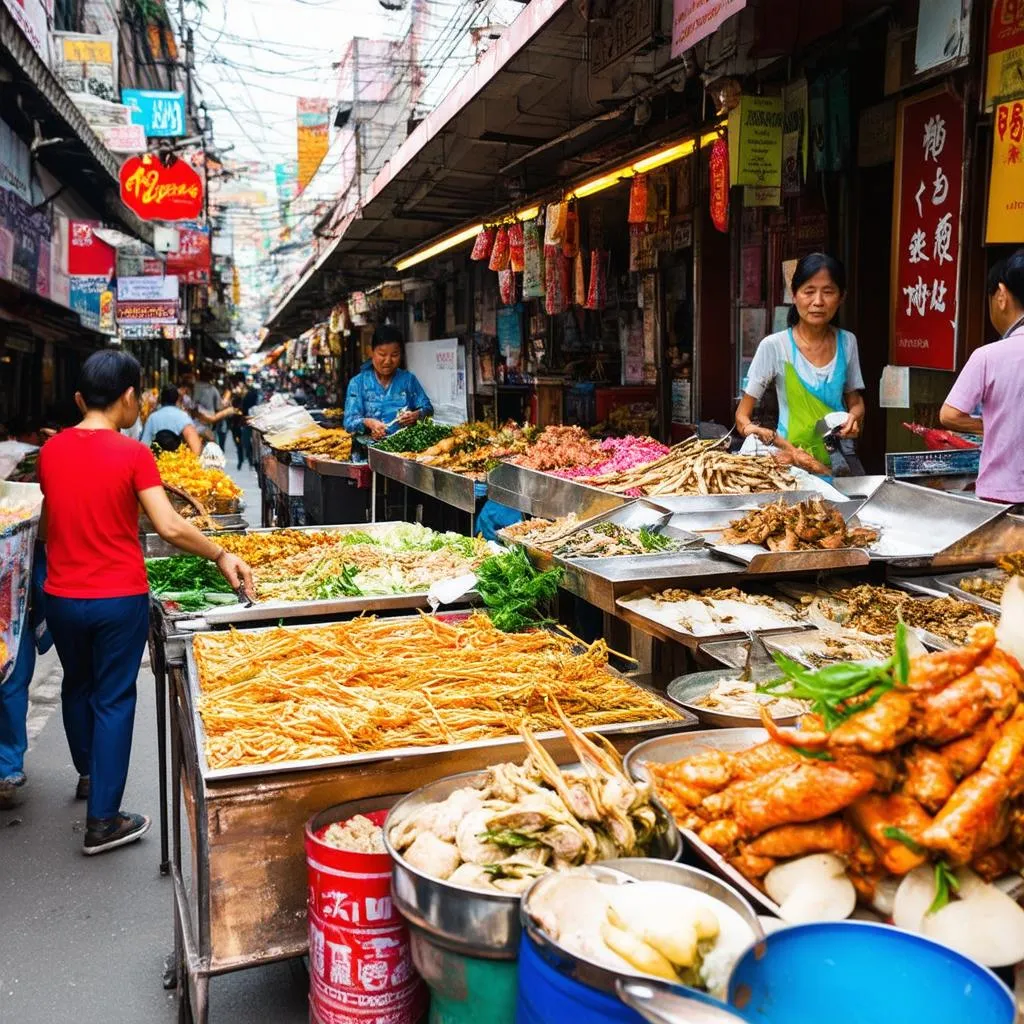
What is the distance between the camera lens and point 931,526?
450 cm

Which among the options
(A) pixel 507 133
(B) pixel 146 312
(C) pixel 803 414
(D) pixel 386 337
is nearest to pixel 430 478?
Answer: (D) pixel 386 337

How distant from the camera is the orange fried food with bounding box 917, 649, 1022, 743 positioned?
1945mm

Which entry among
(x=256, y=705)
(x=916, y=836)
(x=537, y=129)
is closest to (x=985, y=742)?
(x=916, y=836)

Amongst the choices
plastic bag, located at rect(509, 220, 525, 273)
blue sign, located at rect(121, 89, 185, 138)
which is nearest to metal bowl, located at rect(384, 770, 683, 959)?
plastic bag, located at rect(509, 220, 525, 273)

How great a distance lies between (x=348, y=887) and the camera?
2482mm

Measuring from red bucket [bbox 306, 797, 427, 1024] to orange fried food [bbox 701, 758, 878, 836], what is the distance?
94 centimetres

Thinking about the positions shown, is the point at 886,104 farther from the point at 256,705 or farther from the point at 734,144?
the point at 256,705

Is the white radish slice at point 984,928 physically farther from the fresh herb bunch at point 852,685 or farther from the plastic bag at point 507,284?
the plastic bag at point 507,284

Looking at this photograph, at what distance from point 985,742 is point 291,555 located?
474 centimetres

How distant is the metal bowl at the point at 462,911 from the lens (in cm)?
201

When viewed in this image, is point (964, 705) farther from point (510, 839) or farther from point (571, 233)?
point (571, 233)

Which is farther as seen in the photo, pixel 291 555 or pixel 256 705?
pixel 291 555

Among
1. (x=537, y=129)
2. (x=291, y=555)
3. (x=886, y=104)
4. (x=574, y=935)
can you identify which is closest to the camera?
(x=574, y=935)

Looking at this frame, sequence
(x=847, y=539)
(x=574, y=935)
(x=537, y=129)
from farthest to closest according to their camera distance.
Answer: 1. (x=537, y=129)
2. (x=847, y=539)
3. (x=574, y=935)
